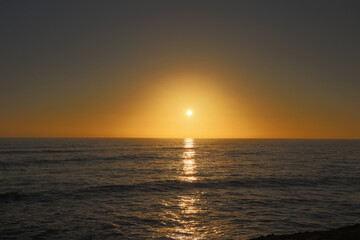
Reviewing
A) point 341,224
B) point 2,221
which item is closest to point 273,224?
point 341,224

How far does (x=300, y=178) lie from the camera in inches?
1396

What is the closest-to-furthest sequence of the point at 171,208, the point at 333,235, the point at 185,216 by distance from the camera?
the point at 333,235
the point at 185,216
the point at 171,208

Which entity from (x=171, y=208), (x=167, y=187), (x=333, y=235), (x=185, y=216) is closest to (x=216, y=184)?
(x=167, y=187)

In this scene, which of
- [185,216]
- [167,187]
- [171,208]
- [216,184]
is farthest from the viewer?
[216,184]

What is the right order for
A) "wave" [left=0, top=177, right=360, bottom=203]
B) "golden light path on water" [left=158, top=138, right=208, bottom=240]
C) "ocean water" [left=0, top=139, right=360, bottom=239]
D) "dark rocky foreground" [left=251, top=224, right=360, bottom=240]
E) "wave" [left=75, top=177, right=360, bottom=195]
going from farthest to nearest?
"wave" [left=75, top=177, right=360, bottom=195] < "wave" [left=0, top=177, right=360, bottom=203] < "ocean water" [left=0, top=139, right=360, bottom=239] < "golden light path on water" [left=158, top=138, right=208, bottom=240] < "dark rocky foreground" [left=251, top=224, right=360, bottom=240]

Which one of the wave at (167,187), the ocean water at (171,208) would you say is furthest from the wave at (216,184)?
the ocean water at (171,208)

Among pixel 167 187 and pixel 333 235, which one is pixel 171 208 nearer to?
pixel 167 187

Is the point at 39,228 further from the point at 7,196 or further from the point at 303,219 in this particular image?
the point at 303,219

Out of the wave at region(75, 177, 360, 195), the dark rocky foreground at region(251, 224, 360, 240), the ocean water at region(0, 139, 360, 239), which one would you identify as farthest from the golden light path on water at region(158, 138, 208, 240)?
the wave at region(75, 177, 360, 195)

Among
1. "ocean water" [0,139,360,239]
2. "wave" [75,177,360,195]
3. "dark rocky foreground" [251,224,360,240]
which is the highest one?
"dark rocky foreground" [251,224,360,240]

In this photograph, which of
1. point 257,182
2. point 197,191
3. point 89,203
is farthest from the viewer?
point 257,182

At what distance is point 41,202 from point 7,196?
4.72 metres

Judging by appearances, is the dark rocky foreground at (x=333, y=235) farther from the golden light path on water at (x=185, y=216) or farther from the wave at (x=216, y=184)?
the wave at (x=216, y=184)

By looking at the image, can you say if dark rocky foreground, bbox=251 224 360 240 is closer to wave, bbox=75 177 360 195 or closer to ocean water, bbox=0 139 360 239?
ocean water, bbox=0 139 360 239
